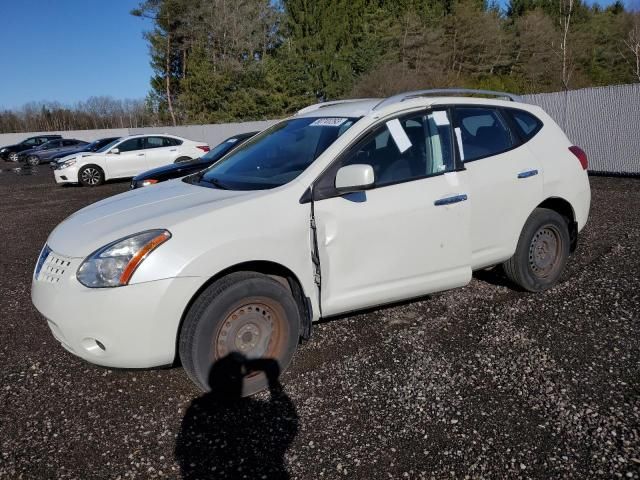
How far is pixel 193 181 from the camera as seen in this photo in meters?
4.07

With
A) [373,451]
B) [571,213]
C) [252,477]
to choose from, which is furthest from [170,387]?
[571,213]

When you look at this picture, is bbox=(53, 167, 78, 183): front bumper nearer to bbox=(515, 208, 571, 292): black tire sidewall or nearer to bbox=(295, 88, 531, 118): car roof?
bbox=(295, 88, 531, 118): car roof

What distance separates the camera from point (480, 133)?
411cm

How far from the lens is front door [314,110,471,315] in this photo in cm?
329

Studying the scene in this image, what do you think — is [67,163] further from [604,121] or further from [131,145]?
[604,121]

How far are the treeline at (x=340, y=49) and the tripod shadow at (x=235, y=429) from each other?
108ft

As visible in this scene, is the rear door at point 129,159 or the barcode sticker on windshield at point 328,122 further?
the rear door at point 129,159

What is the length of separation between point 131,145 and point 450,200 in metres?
15.2

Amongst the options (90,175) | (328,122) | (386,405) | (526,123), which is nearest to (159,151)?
(90,175)

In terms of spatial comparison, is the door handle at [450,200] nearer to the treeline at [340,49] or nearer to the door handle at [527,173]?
the door handle at [527,173]

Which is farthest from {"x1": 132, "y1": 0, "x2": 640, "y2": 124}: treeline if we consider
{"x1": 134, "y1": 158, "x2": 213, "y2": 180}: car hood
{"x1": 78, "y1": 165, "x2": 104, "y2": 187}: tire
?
{"x1": 134, "y1": 158, "x2": 213, "y2": 180}: car hood

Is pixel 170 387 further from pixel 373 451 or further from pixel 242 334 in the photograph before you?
pixel 373 451

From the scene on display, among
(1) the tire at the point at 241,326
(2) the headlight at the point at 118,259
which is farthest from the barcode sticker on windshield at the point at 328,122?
(2) the headlight at the point at 118,259

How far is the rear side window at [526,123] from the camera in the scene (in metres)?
4.37
